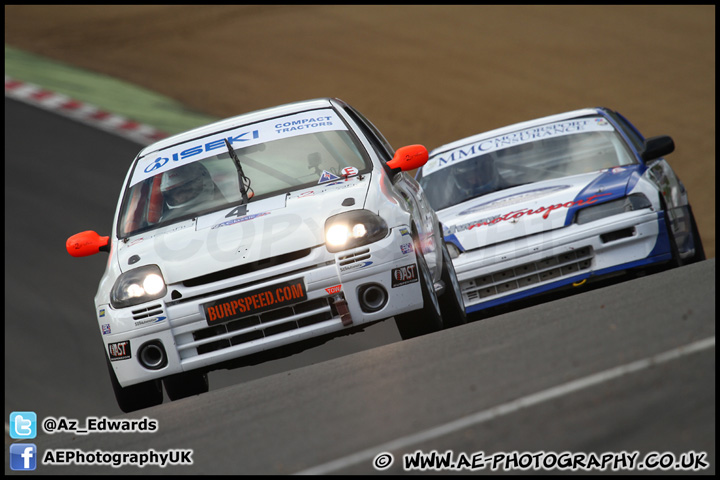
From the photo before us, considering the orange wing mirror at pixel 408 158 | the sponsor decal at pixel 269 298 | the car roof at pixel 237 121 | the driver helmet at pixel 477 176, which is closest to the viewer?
the sponsor decal at pixel 269 298

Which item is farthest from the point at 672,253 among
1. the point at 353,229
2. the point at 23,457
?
the point at 23,457

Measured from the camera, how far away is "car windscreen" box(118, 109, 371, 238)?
6.89m

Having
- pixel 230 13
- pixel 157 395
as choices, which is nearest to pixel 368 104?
pixel 230 13

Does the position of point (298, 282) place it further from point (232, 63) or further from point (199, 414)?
point (232, 63)

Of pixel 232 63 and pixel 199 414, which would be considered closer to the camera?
pixel 199 414

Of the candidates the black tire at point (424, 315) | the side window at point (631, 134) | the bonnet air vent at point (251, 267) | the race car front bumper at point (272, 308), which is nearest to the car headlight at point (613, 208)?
the side window at point (631, 134)

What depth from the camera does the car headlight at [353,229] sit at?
6.05 meters

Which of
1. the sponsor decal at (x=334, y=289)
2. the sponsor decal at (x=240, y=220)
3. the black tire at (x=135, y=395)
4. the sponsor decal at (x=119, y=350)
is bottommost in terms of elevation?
the black tire at (x=135, y=395)

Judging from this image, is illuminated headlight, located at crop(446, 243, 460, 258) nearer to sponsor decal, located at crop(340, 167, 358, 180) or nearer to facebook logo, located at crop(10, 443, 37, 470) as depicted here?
sponsor decal, located at crop(340, 167, 358, 180)

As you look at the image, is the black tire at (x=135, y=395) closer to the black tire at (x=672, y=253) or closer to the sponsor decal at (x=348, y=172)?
the sponsor decal at (x=348, y=172)

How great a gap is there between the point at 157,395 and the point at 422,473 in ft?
10.6

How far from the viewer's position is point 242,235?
20.1 ft

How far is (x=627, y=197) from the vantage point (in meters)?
7.80

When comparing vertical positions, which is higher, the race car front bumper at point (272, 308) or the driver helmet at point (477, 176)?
the driver helmet at point (477, 176)
